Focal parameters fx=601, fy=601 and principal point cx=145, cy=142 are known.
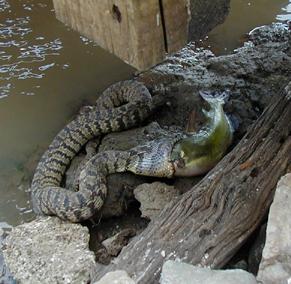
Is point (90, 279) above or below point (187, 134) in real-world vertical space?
below

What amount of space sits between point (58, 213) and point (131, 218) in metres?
0.60

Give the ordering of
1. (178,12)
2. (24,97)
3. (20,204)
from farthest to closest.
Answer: (24,97) < (20,204) < (178,12)

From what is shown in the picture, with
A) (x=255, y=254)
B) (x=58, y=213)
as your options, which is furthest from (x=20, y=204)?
(x=255, y=254)

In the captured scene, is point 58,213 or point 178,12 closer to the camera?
point 178,12

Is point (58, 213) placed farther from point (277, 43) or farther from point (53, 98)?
point (277, 43)

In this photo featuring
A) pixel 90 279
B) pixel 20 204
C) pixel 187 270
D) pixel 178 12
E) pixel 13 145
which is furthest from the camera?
pixel 13 145

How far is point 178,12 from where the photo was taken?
3566 millimetres

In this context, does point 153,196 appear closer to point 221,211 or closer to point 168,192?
point 168,192

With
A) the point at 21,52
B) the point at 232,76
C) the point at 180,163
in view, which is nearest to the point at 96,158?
the point at 180,163

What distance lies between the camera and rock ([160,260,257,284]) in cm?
319

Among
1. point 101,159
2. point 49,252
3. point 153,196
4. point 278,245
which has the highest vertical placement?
point 278,245

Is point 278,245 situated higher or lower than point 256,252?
higher

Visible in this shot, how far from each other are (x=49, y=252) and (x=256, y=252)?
1.64 metres

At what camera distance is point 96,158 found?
5059 mm
